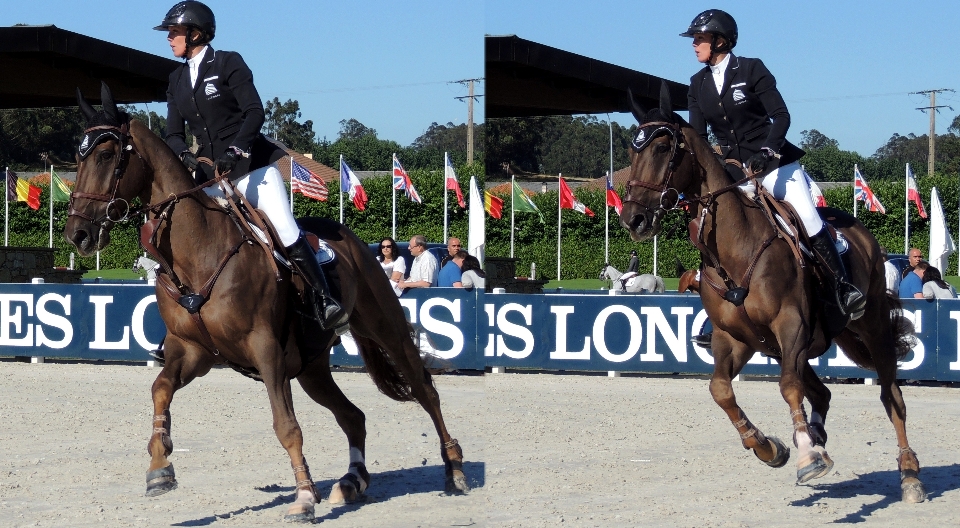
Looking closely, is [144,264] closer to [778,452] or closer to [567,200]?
[778,452]

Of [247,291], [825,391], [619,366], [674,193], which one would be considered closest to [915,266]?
[619,366]

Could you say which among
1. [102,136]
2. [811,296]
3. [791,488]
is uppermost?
[102,136]

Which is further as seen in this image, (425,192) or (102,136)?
(425,192)

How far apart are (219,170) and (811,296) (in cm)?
367

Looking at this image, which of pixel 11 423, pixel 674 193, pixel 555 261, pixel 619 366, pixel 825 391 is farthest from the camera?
pixel 555 261

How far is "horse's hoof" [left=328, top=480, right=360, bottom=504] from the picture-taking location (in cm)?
675

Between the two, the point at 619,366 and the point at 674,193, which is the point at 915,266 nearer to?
the point at 619,366

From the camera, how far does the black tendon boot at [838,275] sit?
7043 mm

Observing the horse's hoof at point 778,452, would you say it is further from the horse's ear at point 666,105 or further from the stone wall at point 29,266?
the stone wall at point 29,266

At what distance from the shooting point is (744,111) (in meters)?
7.14

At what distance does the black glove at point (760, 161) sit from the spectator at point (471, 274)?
7.86m

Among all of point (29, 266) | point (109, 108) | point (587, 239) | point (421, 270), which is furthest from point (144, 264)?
point (587, 239)

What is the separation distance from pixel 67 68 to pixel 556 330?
11.5 meters

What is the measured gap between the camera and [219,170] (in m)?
6.36
